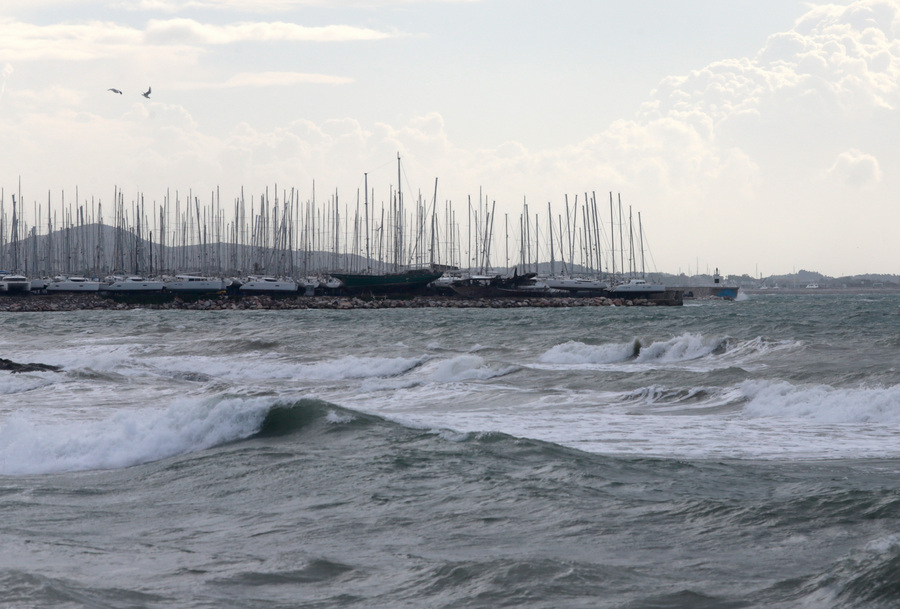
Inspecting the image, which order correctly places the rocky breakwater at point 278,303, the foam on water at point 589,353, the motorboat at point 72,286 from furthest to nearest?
1. the motorboat at point 72,286
2. the rocky breakwater at point 278,303
3. the foam on water at point 589,353

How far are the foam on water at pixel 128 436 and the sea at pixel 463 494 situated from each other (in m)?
0.04

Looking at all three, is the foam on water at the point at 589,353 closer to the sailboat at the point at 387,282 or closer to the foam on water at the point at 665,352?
the foam on water at the point at 665,352

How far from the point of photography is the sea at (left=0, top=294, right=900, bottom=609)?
621cm

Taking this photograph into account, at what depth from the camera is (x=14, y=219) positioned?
313 ft

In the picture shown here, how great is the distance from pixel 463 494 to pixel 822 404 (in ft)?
34.2

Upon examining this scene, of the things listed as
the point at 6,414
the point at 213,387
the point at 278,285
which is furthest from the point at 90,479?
the point at 278,285

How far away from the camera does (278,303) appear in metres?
72.7

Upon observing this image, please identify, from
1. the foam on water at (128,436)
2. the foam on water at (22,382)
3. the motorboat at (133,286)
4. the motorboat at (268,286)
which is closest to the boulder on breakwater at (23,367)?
the foam on water at (22,382)

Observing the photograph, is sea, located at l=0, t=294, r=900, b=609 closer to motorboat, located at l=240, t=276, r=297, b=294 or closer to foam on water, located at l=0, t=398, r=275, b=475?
foam on water, located at l=0, t=398, r=275, b=475

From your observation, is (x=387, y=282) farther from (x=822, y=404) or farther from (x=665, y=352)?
(x=822, y=404)

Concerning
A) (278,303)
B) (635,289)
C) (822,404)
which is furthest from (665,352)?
(635,289)

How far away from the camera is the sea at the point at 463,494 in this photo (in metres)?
6.21

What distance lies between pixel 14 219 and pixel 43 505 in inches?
3829

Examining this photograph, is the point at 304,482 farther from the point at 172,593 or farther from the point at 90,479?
the point at 172,593
